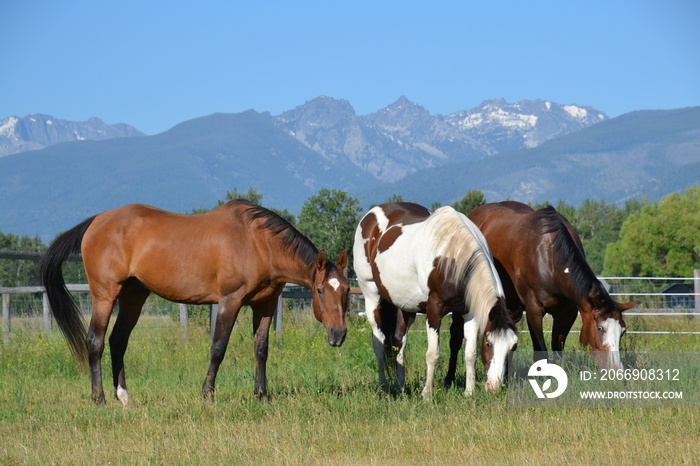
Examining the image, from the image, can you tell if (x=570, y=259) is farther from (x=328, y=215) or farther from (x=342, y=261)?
(x=328, y=215)

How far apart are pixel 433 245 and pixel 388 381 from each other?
69.1 inches

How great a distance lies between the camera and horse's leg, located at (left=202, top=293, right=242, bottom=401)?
759cm

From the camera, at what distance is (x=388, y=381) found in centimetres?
830

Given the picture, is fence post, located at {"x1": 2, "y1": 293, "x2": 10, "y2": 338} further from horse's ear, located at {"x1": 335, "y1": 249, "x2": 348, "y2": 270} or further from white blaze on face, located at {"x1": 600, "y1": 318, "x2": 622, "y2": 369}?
white blaze on face, located at {"x1": 600, "y1": 318, "x2": 622, "y2": 369}

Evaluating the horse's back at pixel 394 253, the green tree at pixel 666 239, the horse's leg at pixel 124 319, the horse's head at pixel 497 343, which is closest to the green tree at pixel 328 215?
the green tree at pixel 666 239

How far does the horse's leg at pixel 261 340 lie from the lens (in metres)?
7.83

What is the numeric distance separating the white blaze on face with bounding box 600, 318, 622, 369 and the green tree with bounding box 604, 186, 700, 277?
43345 millimetres

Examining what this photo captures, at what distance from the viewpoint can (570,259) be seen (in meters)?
7.70

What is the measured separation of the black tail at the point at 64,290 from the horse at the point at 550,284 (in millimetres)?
4076

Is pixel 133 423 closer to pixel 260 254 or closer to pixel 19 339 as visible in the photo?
Result: pixel 260 254

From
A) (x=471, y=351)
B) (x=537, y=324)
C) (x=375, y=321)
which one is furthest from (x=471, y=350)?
→ (x=375, y=321)

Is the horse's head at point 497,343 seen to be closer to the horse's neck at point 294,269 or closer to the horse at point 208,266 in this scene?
the horse at point 208,266

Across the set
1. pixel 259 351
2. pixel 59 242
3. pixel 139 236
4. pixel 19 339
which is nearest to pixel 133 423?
pixel 259 351

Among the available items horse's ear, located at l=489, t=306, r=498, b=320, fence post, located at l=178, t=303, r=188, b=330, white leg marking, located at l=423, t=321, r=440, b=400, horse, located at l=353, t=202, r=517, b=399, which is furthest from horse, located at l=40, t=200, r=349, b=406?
fence post, located at l=178, t=303, r=188, b=330
